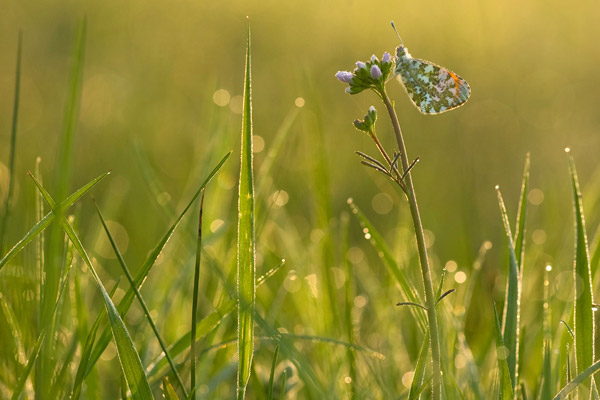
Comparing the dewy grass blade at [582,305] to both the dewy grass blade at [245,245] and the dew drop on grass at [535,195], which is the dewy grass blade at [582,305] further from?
the dew drop on grass at [535,195]

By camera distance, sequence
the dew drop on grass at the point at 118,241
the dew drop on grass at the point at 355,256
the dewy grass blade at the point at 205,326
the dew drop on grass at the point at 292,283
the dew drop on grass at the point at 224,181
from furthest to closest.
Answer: the dew drop on grass at the point at 118,241
the dew drop on grass at the point at 355,256
the dew drop on grass at the point at 224,181
the dew drop on grass at the point at 292,283
the dewy grass blade at the point at 205,326

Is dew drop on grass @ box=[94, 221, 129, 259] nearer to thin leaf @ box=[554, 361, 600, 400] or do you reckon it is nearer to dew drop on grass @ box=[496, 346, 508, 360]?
dew drop on grass @ box=[496, 346, 508, 360]

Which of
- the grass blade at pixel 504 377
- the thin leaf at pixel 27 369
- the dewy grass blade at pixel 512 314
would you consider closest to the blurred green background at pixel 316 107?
the thin leaf at pixel 27 369

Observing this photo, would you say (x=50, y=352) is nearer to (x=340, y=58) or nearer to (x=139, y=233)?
(x=139, y=233)

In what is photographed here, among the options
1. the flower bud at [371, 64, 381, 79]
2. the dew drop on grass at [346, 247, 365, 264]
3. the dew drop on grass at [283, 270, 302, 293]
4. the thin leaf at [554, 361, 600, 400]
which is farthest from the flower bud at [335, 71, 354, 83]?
the dew drop on grass at [346, 247, 365, 264]

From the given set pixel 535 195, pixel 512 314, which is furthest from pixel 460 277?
pixel 535 195

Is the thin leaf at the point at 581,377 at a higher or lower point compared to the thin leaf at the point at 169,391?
higher
